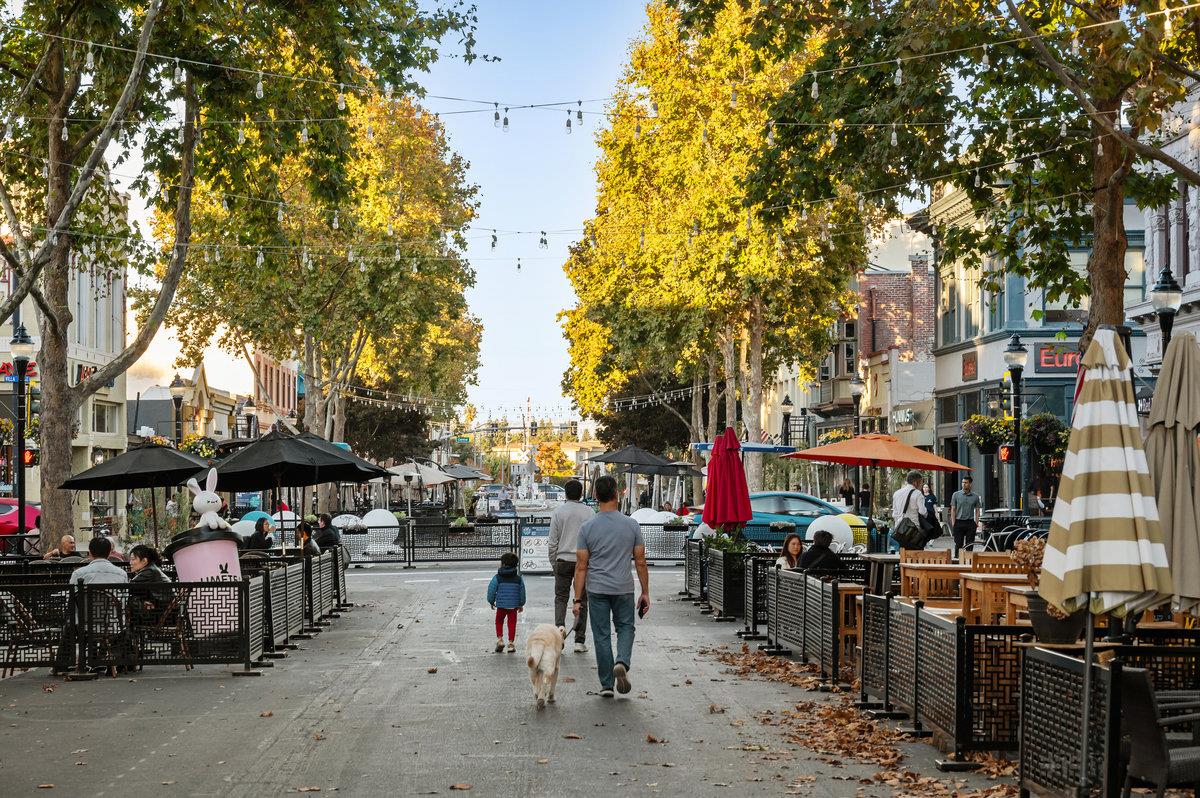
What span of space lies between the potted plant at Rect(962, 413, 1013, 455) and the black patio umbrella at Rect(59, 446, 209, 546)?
19022 mm

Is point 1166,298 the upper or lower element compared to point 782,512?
upper

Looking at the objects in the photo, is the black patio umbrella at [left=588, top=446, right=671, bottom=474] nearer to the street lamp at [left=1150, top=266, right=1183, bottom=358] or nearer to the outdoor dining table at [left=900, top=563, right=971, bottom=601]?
the street lamp at [left=1150, top=266, right=1183, bottom=358]

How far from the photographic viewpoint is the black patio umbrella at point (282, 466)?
825 inches

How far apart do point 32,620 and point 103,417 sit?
3980 centimetres

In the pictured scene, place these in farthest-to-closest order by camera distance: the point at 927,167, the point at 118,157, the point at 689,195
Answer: the point at 689,195, the point at 118,157, the point at 927,167

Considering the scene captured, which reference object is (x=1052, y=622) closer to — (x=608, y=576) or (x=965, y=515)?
(x=608, y=576)

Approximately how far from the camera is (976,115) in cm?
1897

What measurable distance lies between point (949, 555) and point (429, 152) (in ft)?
113

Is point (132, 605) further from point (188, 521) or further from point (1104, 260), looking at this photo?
point (188, 521)

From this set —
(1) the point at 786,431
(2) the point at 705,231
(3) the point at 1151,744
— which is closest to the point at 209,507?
(3) the point at 1151,744

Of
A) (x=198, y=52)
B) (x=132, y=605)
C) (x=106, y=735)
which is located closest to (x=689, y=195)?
(x=198, y=52)

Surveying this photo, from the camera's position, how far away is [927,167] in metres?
19.1

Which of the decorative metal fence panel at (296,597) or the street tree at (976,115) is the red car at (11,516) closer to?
the decorative metal fence panel at (296,597)

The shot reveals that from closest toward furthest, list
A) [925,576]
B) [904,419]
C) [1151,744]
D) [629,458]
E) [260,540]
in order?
1. [1151,744]
2. [925,576]
3. [260,540]
4. [629,458]
5. [904,419]
